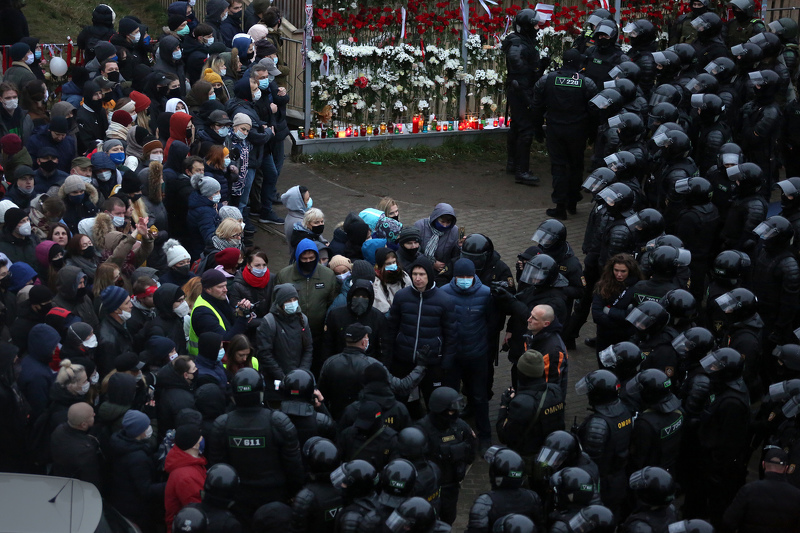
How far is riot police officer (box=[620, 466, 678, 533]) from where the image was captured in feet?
19.5

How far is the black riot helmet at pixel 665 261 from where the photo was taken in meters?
8.69

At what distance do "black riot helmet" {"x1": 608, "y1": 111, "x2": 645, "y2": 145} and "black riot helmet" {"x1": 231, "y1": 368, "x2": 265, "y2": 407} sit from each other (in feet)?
20.9

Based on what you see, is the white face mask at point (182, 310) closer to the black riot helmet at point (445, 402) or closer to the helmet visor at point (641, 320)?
the black riot helmet at point (445, 402)

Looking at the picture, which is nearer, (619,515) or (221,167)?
(619,515)

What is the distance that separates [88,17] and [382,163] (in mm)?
8818

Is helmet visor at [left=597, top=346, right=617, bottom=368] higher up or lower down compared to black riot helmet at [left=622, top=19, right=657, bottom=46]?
lower down

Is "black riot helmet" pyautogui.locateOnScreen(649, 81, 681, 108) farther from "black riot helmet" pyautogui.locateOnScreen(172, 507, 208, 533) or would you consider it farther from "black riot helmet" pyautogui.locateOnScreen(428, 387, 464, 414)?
"black riot helmet" pyautogui.locateOnScreen(172, 507, 208, 533)

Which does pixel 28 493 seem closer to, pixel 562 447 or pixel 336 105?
pixel 562 447

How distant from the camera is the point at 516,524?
5535 mm

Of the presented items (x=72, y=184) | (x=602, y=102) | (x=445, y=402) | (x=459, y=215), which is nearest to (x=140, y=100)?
(x=72, y=184)

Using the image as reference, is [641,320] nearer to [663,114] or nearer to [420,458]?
[420,458]

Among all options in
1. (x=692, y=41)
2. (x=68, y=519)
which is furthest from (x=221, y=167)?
(x=692, y=41)

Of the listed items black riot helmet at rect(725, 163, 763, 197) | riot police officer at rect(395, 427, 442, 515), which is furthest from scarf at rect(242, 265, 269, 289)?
black riot helmet at rect(725, 163, 763, 197)

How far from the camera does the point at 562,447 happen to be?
6.41m
